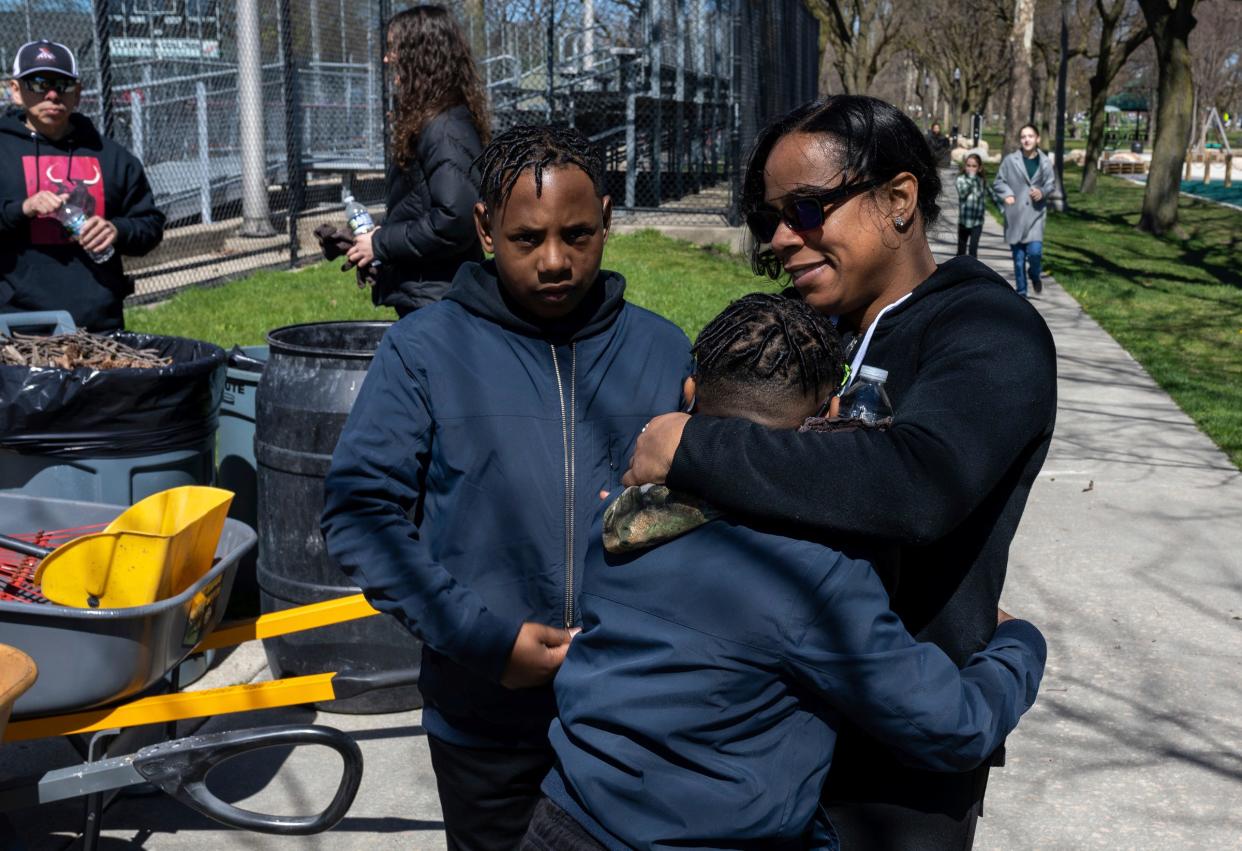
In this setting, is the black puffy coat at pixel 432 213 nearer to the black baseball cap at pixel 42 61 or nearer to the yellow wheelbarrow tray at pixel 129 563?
the yellow wheelbarrow tray at pixel 129 563

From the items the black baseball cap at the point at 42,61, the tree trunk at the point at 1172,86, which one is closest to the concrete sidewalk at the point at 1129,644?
the black baseball cap at the point at 42,61

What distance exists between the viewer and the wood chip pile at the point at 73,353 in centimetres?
432

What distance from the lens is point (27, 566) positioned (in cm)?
354

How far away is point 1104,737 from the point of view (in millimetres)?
4441

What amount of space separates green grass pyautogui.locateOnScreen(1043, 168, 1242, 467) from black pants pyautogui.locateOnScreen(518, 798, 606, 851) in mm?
7111

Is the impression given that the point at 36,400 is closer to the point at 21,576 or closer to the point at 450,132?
the point at 21,576

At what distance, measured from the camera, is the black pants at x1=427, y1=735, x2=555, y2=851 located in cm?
226

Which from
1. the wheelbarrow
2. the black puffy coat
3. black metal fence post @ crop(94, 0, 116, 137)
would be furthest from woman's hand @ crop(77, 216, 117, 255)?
black metal fence post @ crop(94, 0, 116, 137)

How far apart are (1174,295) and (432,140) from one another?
13133 mm

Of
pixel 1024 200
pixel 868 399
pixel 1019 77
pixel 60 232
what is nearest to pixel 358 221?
pixel 60 232

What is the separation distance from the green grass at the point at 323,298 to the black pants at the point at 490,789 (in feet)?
19.5

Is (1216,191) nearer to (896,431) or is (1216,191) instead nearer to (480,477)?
(480,477)

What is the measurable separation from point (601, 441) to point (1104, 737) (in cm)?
289

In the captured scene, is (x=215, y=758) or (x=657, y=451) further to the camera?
(x=215, y=758)
